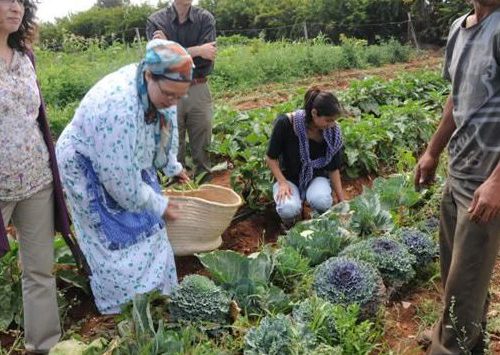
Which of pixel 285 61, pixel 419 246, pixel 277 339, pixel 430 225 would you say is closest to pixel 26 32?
pixel 277 339

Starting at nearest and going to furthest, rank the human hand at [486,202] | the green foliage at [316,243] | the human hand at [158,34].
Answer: the human hand at [486,202]
the green foliage at [316,243]
the human hand at [158,34]

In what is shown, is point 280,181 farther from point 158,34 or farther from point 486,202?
point 486,202

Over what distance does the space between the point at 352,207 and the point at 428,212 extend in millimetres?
599

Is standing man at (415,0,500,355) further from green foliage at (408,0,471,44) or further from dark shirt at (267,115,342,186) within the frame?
green foliage at (408,0,471,44)

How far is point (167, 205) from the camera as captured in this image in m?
2.75

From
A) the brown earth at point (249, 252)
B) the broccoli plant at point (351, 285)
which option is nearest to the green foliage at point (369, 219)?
the brown earth at point (249, 252)

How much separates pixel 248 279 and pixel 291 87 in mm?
9203

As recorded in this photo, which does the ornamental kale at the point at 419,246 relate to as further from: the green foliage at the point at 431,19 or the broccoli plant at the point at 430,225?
the green foliage at the point at 431,19

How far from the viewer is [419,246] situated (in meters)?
3.27

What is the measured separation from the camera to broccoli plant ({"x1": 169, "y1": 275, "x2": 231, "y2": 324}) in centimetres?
260

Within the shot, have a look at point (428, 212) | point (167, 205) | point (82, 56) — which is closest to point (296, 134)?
point (428, 212)

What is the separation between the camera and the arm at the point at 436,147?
2.44 meters

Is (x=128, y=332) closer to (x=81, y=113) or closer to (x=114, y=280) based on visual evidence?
(x=114, y=280)

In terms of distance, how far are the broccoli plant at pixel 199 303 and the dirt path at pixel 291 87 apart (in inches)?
260
